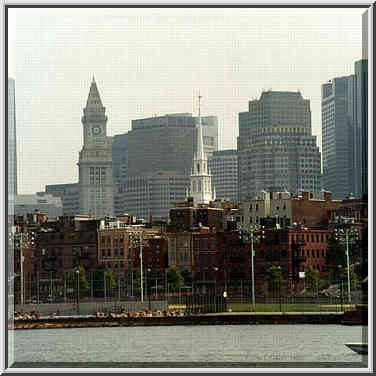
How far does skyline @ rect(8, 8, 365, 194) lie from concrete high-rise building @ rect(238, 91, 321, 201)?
208 millimetres

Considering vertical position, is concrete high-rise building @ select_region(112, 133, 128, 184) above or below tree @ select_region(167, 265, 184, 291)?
above

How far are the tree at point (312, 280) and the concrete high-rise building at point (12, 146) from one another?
4042mm

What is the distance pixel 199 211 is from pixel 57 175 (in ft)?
7.30

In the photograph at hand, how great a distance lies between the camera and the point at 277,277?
398 inches

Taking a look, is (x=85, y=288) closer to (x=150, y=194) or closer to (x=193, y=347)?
(x=150, y=194)

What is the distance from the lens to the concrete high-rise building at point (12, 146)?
5820 mm

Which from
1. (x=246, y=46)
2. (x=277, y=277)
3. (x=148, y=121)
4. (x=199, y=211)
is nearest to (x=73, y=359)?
(x=148, y=121)

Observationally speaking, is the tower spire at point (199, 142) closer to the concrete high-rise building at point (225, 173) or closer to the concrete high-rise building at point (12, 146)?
the concrete high-rise building at point (225, 173)

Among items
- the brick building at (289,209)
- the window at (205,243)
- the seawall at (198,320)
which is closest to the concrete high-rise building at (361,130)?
the brick building at (289,209)

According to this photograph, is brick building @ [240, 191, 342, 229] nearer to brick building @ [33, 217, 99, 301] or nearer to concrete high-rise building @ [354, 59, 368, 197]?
concrete high-rise building @ [354, 59, 368, 197]

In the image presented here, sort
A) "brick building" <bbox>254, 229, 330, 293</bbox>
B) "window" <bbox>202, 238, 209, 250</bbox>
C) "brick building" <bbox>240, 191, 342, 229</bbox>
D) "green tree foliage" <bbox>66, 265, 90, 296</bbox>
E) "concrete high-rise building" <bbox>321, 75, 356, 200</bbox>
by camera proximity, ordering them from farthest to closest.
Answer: "window" <bbox>202, 238, 209, 250</bbox>, "brick building" <bbox>254, 229, 330, 293</bbox>, "green tree foliage" <bbox>66, 265, 90, 296</bbox>, "brick building" <bbox>240, 191, 342, 229</bbox>, "concrete high-rise building" <bbox>321, 75, 356, 200</bbox>

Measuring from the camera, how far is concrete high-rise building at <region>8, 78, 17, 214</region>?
19.1 ft

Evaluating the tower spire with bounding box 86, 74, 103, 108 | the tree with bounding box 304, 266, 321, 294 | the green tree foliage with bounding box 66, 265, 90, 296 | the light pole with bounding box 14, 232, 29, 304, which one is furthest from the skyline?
the tree with bounding box 304, 266, 321, 294

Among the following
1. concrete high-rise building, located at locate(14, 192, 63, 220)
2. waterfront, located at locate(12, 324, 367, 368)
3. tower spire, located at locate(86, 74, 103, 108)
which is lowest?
waterfront, located at locate(12, 324, 367, 368)
